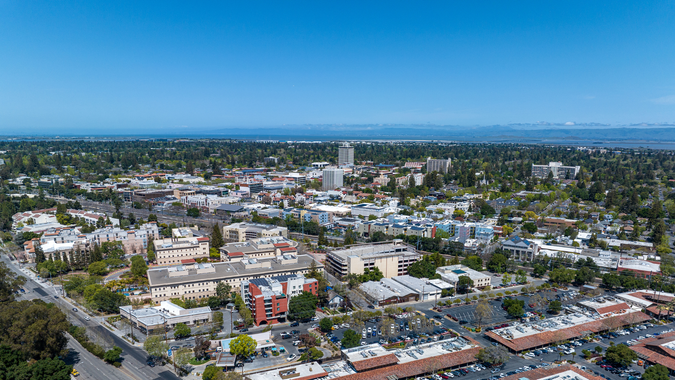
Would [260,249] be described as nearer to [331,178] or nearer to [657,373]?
[657,373]

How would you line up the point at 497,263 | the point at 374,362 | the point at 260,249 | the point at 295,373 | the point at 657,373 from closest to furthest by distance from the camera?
the point at 657,373 < the point at 295,373 < the point at 374,362 < the point at 260,249 < the point at 497,263

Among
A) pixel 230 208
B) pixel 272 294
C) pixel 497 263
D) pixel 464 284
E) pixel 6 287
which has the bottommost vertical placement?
pixel 464 284

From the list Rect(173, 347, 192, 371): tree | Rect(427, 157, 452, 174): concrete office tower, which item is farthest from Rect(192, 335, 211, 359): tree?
Rect(427, 157, 452, 174): concrete office tower

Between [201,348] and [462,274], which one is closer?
[201,348]

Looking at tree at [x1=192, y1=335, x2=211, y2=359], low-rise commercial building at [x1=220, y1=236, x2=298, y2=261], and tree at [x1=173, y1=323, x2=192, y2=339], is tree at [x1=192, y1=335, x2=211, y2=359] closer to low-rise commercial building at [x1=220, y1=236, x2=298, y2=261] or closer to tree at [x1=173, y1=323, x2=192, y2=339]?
tree at [x1=173, y1=323, x2=192, y2=339]

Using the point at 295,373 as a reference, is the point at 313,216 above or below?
above

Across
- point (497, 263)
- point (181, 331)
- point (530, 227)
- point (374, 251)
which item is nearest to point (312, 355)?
point (181, 331)
